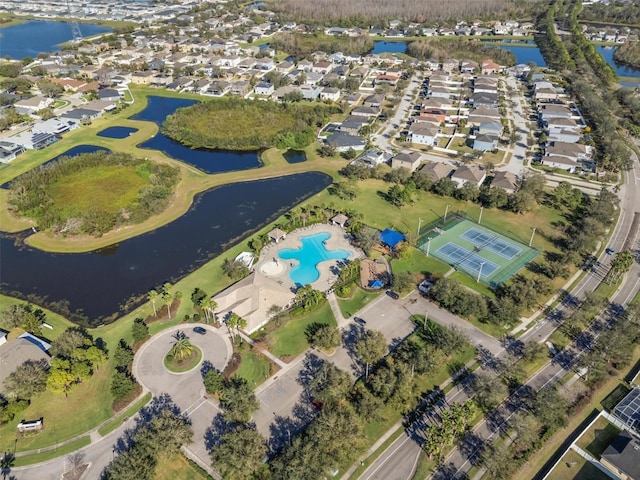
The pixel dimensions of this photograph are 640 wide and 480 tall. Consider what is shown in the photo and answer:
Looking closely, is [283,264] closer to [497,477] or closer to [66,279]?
[66,279]

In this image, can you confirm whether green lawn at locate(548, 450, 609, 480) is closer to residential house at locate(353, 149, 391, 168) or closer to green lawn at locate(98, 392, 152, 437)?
green lawn at locate(98, 392, 152, 437)

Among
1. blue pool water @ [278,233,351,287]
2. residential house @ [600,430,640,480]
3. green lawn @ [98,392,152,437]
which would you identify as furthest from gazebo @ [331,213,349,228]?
residential house @ [600,430,640,480]

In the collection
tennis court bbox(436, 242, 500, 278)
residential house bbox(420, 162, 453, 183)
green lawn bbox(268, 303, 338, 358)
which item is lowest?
green lawn bbox(268, 303, 338, 358)

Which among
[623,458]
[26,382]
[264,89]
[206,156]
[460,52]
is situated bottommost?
[206,156]

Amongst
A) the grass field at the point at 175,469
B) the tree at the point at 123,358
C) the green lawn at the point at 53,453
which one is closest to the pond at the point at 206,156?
the tree at the point at 123,358

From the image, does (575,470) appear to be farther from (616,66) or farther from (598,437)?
(616,66)

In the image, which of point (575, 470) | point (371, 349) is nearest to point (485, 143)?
point (371, 349)
